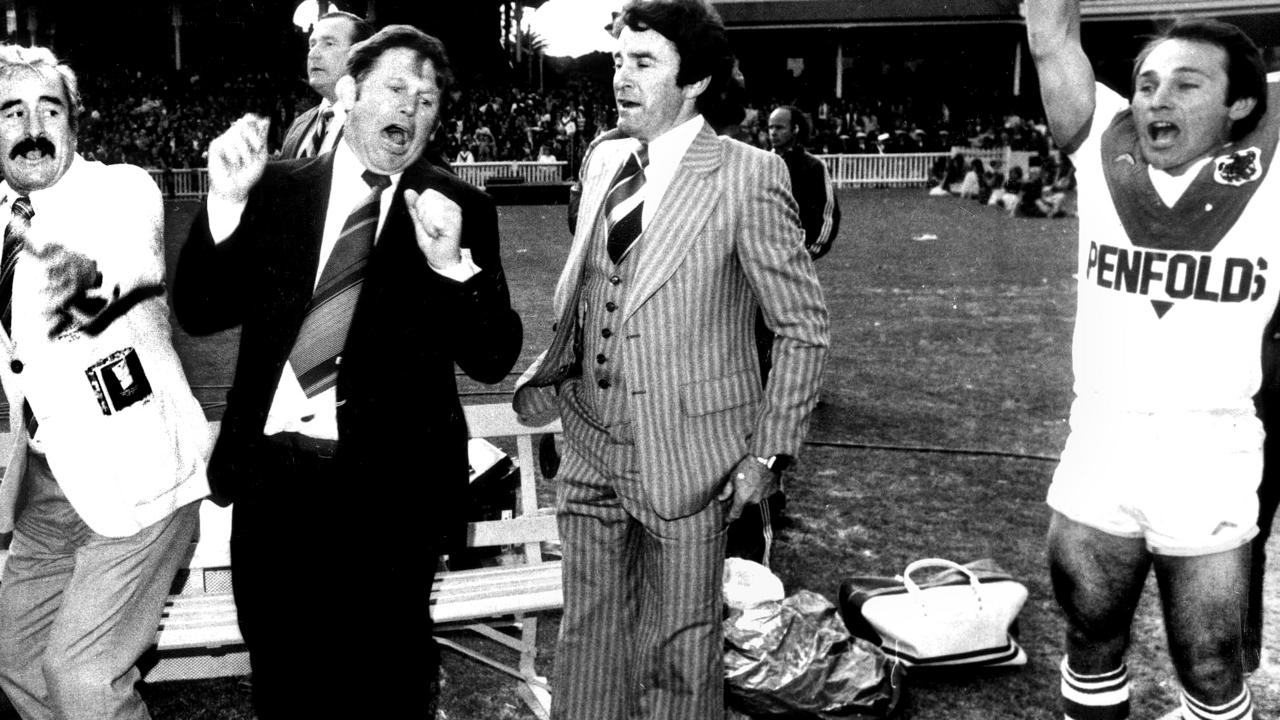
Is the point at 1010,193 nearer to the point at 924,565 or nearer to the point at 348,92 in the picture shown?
the point at 924,565

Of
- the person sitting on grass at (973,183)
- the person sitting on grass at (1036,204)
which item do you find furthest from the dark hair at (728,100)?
the person sitting on grass at (973,183)

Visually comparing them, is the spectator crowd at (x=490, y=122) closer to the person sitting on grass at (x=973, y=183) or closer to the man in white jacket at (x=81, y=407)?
the person sitting on grass at (x=973, y=183)

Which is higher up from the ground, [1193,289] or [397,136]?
[397,136]

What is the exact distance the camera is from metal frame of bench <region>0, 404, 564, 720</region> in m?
3.69

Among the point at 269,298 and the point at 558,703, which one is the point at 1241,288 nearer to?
the point at 558,703

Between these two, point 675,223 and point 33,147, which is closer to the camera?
point 33,147

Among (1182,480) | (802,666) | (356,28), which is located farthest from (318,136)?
(1182,480)

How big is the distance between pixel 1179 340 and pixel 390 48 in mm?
1876

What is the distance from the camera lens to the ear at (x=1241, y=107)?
292 centimetres

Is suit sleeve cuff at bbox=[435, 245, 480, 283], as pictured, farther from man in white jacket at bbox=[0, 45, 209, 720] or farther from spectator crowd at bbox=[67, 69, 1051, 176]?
spectator crowd at bbox=[67, 69, 1051, 176]

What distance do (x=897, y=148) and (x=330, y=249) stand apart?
95.5 feet

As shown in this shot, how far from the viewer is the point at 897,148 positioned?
30828 millimetres

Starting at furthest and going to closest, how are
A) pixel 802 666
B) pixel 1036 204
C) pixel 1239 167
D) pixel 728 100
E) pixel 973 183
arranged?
pixel 973 183 → pixel 1036 204 → pixel 802 666 → pixel 728 100 → pixel 1239 167

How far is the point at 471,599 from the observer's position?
→ 3.80 m
